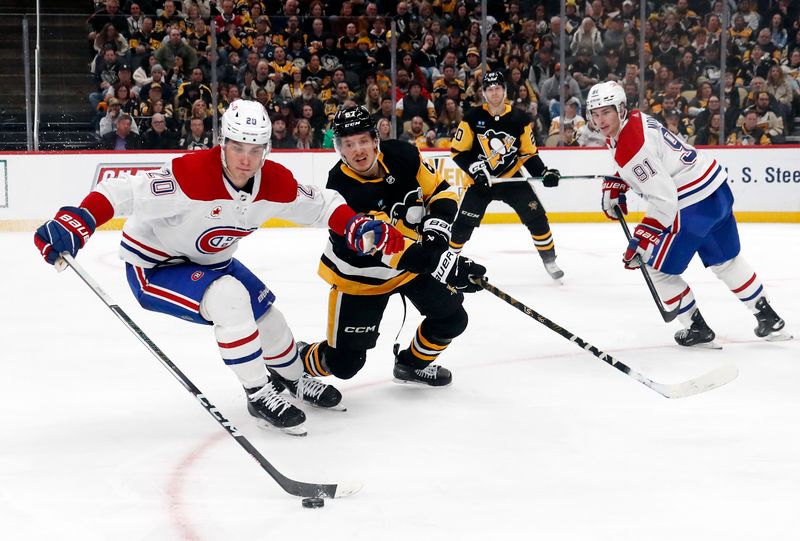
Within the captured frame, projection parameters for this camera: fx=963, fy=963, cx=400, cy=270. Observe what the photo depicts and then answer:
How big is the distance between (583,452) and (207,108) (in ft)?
21.3

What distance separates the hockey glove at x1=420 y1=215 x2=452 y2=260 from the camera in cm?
283

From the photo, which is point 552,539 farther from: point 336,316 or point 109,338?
point 109,338

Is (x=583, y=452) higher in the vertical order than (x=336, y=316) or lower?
lower

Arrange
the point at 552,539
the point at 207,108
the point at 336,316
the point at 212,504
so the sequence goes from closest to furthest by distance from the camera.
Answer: the point at 552,539
the point at 212,504
the point at 336,316
the point at 207,108

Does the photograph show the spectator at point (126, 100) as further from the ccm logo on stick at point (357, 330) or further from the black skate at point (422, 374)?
the ccm logo on stick at point (357, 330)

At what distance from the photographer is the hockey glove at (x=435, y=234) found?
283cm

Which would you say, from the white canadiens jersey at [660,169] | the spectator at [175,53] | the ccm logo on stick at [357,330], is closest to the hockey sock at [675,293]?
the white canadiens jersey at [660,169]

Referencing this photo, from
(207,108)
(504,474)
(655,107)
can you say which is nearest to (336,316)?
(504,474)

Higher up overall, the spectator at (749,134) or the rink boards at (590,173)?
the spectator at (749,134)

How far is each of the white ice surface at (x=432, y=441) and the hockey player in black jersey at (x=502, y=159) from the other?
108 cm

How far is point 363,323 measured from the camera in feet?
9.73

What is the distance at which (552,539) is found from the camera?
191cm

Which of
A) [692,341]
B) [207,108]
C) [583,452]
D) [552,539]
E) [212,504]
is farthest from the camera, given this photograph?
[207,108]

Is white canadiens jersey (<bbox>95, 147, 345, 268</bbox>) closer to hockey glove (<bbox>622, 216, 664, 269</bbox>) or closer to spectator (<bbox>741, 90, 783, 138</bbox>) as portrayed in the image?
hockey glove (<bbox>622, 216, 664, 269</bbox>)
